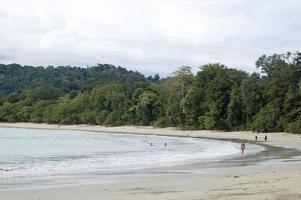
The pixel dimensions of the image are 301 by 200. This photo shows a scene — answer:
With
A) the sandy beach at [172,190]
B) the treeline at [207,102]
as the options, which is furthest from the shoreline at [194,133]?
the sandy beach at [172,190]

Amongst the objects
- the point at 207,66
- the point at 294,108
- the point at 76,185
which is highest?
the point at 207,66

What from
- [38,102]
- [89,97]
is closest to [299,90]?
[89,97]

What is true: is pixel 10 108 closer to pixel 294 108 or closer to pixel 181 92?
pixel 181 92

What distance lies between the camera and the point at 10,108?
167 meters

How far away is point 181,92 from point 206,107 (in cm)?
1373

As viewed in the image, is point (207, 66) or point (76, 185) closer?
point (76, 185)

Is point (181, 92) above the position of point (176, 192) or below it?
above

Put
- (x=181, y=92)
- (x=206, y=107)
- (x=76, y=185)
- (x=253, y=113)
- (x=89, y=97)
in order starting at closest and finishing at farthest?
1. (x=76, y=185)
2. (x=253, y=113)
3. (x=206, y=107)
4. (x=181, y=92)
5. (x=89, y=97)

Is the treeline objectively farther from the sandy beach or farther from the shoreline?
the sandy beach

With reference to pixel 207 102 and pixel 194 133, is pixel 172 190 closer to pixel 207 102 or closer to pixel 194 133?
pixel 194 133

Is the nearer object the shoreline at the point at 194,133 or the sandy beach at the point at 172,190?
the sandy beach at the point at 172,190

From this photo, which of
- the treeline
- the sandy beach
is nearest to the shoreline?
the treeline

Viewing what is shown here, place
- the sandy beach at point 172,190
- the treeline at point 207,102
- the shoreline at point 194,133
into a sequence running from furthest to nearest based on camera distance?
1. the treeline at point 207,102
2. the shoreline at point 194,133
3. the sandy beach at point 172,190

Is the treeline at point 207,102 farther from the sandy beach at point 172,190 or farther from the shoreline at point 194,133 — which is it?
the sandy beach at point 172,190
